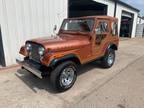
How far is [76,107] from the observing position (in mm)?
3127

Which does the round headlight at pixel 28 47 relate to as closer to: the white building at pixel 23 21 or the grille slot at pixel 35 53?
the grille slot at pixel 35 53

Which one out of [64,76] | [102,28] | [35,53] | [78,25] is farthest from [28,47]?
[102,28]

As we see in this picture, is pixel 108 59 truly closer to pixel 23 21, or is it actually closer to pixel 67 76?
pixel 67 76

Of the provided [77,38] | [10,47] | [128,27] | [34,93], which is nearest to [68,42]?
[77,38]

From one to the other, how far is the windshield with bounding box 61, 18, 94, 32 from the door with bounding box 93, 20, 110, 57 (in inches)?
9.9

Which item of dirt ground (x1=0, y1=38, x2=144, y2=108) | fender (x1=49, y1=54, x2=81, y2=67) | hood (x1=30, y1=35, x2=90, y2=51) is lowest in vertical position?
dirt ground (x1=0, y1=38, x2=144, y2=108)

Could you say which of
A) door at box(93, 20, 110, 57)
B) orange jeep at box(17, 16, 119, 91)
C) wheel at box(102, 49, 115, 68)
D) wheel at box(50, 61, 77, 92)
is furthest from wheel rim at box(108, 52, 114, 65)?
wheel at box(50, 61, 77, 92)

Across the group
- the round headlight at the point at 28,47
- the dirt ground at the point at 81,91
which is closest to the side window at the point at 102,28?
the dirt ground at the point at 81,91

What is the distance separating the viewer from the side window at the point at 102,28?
4641 millimetres

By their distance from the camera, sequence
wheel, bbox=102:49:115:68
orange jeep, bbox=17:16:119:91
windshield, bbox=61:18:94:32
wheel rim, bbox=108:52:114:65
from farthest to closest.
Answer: wheel rim, bbox=108:52:114:65 < wheel, bbox=102:49:115:68 < windshield, bbox=61:18:94:32 < orange jeep, bbox=17:16:119:91

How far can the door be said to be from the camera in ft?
15.1

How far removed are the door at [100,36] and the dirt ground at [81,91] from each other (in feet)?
2.73

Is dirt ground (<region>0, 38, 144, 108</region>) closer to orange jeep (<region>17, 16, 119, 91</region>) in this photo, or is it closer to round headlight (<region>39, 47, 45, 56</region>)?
orange jeep (<region>17, 16, 119, 91</region>)

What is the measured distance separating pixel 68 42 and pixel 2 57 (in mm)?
3173
